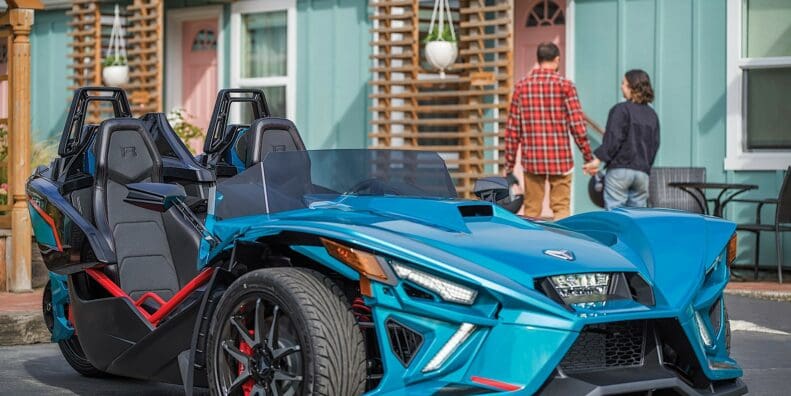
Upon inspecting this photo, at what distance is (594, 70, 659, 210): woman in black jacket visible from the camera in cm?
1151

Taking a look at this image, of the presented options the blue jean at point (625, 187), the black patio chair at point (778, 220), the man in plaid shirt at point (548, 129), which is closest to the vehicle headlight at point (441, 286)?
the man in plaid shirt at point (548, 129)

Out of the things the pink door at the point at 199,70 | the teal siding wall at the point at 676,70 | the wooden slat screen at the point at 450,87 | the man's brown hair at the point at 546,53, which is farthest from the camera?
the pink door at the point at 199,70

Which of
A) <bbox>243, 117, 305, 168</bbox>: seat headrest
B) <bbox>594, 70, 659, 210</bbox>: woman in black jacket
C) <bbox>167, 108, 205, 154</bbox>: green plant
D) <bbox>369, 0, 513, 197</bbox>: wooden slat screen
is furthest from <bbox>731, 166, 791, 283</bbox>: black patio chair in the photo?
<bbox>167, 108, 205, 154</bbox>: green plant

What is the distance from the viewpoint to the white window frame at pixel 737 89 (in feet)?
41.3

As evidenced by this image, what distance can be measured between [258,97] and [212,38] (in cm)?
930

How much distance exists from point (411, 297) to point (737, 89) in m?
8.86

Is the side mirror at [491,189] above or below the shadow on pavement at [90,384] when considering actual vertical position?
above

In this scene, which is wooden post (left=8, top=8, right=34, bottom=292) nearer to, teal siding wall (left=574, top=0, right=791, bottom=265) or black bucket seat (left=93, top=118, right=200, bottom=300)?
black bucket seat (left=93, top=118, right=200, bottom=300)

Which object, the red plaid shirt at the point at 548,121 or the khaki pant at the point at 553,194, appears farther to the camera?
the khaki pant at the point at 553,194

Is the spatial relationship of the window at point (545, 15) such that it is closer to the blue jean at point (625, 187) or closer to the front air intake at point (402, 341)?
the blue jean at point (625, 187)

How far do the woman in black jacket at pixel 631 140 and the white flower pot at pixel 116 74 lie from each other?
25.9ft

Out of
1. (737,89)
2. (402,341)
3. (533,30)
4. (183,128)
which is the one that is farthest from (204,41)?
(402,341)

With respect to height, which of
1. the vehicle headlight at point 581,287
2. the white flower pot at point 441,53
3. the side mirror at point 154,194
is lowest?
the vehicle headlight at point 581,287

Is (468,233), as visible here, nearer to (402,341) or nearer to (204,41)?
(402,341)
